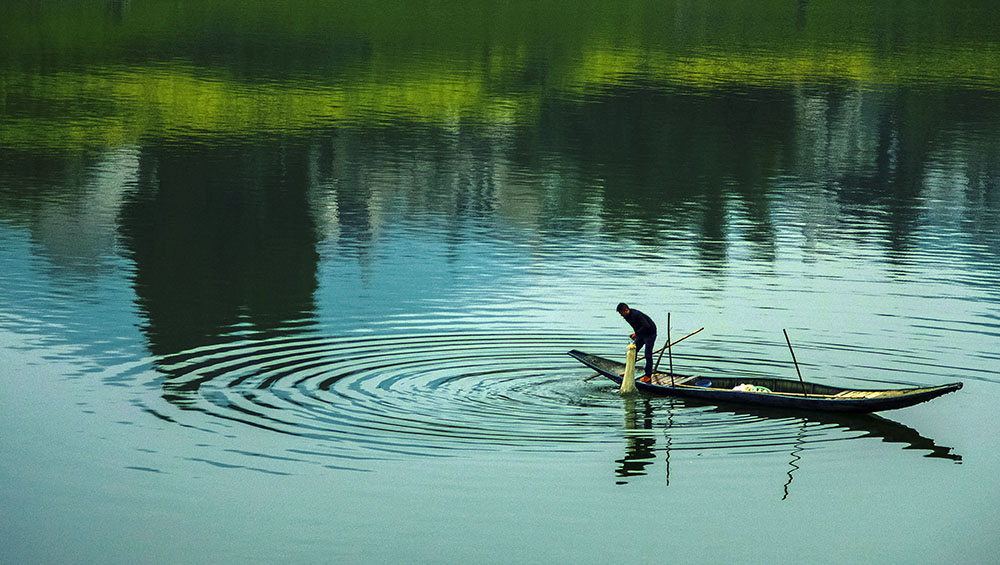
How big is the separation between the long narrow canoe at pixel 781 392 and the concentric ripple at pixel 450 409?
0.93 ft

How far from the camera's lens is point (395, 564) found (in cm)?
2222

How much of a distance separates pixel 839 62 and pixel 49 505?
11063 cm

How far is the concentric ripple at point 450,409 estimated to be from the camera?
28375mm

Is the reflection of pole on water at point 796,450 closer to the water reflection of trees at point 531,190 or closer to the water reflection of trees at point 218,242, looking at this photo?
the water reflection of trees at point 218,242

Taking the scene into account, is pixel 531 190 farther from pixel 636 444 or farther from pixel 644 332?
pixel 636 444

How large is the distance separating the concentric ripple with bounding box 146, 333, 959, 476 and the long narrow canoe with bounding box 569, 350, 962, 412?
0.28 metres

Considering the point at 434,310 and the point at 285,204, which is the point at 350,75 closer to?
Answer: the point at 285,204

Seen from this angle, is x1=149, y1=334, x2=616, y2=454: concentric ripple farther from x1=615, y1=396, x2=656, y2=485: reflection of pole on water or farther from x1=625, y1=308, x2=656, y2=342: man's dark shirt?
x1=625, y1=308, x2=656, y2=342: man's dark shirt

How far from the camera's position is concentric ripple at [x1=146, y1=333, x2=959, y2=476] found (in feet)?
93.1

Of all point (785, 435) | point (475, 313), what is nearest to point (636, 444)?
point (785, 435)

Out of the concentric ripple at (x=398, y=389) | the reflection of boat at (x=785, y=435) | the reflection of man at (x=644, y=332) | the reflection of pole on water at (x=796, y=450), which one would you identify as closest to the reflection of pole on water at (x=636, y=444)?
the reflection of boat at (x=785, y=435)

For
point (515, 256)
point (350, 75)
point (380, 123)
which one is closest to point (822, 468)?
point (515, 256)

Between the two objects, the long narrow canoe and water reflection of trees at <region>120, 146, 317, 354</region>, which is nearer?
the long narrow canoe


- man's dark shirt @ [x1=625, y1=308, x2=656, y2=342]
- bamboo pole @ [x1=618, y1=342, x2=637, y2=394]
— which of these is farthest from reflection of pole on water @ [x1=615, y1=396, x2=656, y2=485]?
man's dark shirt @ [x1=625, y1=308, x2=656, y2=342]
